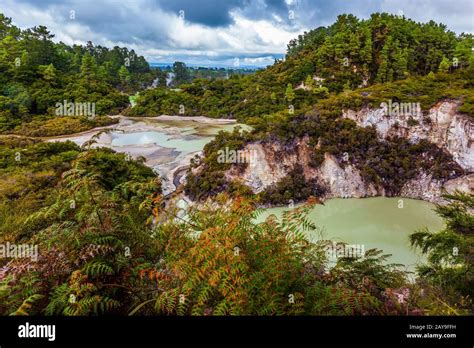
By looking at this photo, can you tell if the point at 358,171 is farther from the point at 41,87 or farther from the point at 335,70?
the point at 41,87

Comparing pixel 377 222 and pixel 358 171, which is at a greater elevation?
pixel 358 171

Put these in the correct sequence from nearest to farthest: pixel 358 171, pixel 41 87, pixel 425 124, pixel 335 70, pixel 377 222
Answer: pixel 377 222
pixel 358 171
pixel 425 124
pixel 41 87
pixel 335 70

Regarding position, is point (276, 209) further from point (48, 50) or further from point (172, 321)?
point (48, 50)

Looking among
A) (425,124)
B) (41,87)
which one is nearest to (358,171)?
(425,124)

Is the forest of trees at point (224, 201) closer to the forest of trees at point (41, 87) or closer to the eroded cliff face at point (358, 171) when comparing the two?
the forest of trees at point (41, 87)

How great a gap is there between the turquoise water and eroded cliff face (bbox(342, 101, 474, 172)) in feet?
14.9

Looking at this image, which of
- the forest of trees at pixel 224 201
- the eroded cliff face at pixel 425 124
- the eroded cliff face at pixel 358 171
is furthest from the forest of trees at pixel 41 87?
the eroded cliff face at pixel 425 124

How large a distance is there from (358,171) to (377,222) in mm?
3165

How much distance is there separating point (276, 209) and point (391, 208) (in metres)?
3.96

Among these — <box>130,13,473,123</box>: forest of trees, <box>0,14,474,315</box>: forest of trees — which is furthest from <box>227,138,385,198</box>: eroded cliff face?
<box>130,13,473,123</box>: forest of trees

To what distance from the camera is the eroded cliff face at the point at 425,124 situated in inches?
554

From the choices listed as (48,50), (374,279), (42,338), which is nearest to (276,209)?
(374,279)

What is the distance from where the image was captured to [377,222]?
30.0 ft

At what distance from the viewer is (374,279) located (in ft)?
10.2
